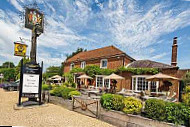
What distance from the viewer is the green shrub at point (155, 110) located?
4.93 meters

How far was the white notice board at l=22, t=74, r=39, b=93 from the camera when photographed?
865cm

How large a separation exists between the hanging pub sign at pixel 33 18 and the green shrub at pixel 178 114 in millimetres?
10627

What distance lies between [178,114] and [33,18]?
37.2ft

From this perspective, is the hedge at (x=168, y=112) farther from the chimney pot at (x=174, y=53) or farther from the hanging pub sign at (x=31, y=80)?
the chimney pot at (x=174, y=53)

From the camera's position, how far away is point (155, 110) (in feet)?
16.8

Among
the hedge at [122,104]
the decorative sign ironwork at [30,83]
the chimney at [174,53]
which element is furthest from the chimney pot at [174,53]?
the decorative sign ironwork at [30,83]

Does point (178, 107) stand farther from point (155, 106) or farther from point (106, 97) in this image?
point (106, 97)

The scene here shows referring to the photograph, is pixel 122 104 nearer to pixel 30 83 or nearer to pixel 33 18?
pixel 30 83

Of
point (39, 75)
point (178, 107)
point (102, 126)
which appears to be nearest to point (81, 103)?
point (102, 126)

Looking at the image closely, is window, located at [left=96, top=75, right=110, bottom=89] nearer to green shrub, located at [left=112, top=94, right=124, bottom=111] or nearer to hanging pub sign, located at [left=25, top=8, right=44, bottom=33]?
hanging pub sign, located at [left=25, top=8, right=44, bottom=33]

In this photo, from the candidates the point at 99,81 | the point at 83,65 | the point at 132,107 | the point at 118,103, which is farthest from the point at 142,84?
the point at 83,65

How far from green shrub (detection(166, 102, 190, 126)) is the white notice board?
8348 mm

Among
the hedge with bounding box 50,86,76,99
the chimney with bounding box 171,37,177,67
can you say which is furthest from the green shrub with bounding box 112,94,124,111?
the chimney with bounding box 171,37,177,67

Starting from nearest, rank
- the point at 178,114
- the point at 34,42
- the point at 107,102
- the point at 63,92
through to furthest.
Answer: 1. the point at 178,114
2. the point at 107,102
3. the point at 63,92
4. the point at 34,42
